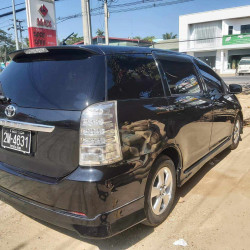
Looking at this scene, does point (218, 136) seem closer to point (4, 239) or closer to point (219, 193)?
point (219, 193)

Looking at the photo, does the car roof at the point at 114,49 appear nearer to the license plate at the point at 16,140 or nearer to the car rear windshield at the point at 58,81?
the car rear windshield at the point at 58,81

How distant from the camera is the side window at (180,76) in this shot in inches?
118

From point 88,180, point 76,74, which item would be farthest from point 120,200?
point 76,74

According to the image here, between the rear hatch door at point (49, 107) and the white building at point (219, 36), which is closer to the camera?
the rear hatch door at point (49, 107)

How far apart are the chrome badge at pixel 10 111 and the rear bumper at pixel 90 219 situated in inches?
28.1

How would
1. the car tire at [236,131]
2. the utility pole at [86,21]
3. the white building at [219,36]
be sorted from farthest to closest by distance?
the white building at [219,36]
the utility pole at [86,21]
the car tire at [236,131]

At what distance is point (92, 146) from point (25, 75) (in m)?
1.04

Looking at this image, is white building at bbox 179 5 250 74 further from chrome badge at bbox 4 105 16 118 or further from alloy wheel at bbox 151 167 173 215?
chrome badge at bbox 4 105 16 118

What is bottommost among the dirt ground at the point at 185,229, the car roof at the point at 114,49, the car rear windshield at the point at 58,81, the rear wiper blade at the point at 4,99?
the dirt ground at the point at 185,229

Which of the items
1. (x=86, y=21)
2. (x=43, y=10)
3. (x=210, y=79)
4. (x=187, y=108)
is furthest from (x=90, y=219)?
(x=86, y=21)

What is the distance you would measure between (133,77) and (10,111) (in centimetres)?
112

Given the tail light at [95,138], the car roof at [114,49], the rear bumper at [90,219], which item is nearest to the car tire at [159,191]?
the rear bumper at [90,219]

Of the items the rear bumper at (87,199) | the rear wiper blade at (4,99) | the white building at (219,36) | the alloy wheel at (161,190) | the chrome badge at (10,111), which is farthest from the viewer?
the white building at (219,36)

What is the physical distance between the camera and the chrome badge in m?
2.37
